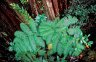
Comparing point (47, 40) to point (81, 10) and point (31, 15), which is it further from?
point (81, 10)

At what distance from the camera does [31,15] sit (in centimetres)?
226

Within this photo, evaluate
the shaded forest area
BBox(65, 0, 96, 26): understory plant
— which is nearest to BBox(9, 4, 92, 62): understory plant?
the shaded forest area

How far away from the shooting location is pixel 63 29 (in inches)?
75.3

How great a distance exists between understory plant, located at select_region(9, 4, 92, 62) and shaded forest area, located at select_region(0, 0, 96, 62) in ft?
0.51

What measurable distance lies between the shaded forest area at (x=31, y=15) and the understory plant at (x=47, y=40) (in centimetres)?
16

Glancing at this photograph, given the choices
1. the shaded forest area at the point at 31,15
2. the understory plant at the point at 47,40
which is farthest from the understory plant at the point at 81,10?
the understory plant at the point at 47,40

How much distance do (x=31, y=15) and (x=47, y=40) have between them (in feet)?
1.50

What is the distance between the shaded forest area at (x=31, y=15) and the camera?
2145 millimetres

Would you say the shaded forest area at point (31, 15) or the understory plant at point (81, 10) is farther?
the understory plant at point (81, 10)

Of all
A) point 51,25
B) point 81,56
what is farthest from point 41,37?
point 81,56

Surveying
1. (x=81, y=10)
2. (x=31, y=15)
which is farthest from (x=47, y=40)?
(x=81, y=10)

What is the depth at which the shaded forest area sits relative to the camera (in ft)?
7.04

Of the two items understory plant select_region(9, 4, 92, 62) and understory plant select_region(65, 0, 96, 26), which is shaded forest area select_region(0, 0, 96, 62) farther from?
→ understory plant select_region(9, 4, 92, 62)

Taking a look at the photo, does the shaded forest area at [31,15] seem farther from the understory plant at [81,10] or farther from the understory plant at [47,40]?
the understory plant at [47,40]
